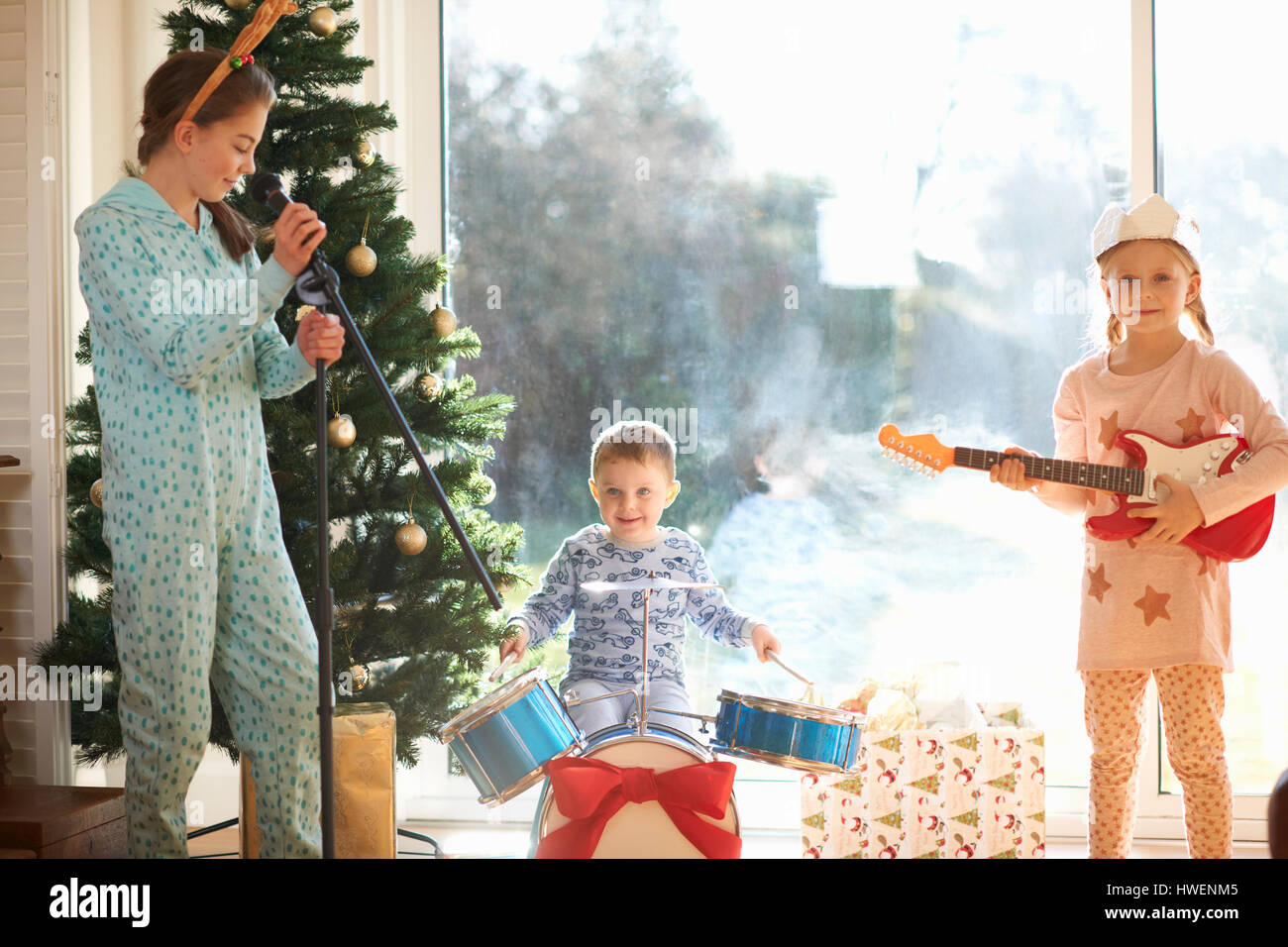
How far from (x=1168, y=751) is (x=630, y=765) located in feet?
3.73

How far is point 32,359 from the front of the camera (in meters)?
2.79

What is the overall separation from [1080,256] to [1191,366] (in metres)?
0.74

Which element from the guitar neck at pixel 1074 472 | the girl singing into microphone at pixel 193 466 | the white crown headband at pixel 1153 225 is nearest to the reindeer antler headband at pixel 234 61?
the girl singing into microphone at pixel 193 466

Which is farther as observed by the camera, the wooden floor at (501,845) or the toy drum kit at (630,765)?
the wooden floor at (501,845)

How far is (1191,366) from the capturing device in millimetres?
2354

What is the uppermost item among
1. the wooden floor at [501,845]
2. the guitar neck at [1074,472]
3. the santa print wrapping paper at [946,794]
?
the guitar neck at [1074,472]

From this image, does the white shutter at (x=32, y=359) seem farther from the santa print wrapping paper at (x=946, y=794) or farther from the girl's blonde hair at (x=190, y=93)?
the santa print wrapping paper at (x=946, y=794)

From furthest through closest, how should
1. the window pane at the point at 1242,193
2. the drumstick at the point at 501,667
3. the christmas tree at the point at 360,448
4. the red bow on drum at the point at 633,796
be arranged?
the window pane at the point at 1242,193 < the christmas tree at the point at 360,448 < the drumstick at the point at 501,667 < the red bow on drum at the point at 633,796

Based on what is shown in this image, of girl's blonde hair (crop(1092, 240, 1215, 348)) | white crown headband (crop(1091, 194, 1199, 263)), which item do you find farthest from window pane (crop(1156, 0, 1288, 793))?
white crown headband (crop(1091, 194, 1199, 263))

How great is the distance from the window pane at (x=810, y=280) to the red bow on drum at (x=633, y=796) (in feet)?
3.36

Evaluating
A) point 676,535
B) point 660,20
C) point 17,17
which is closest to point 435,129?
point 660,20

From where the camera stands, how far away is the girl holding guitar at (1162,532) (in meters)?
2.27

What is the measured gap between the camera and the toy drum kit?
201cm

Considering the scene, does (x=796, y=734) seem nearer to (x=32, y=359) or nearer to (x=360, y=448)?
(x=360, y=448)
